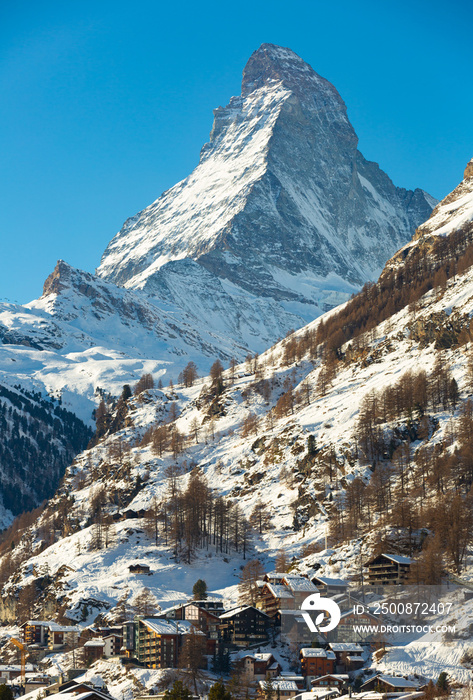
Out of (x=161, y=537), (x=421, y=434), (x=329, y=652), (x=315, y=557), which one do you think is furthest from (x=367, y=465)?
(x=329, y=652)

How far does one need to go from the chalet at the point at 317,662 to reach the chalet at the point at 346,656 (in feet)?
2.00

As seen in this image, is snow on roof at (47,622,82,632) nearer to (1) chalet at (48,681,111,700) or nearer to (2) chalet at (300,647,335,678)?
(1) chalet at (48,681,111,700)

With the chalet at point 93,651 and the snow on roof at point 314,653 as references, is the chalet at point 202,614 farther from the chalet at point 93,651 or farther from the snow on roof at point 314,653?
the snow on roof at point 314,653

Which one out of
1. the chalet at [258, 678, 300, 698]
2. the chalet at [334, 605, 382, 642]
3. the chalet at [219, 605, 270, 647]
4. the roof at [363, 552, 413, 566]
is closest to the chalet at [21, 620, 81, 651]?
the chalet at [219, 605, 270, 647]

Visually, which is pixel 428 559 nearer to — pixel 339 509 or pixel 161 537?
pixel 339 509

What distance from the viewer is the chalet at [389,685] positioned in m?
102

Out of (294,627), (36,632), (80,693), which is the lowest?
(80,693)

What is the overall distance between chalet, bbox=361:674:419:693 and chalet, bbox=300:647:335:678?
31.9 feet

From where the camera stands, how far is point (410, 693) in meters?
100

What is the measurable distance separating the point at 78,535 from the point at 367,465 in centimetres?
5657

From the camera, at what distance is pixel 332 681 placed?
4400 inches

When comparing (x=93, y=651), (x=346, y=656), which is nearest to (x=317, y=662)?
(x=346, y=656)

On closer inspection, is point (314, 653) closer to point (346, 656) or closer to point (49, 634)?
point (346, 656)

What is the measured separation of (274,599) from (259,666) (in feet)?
49.4
